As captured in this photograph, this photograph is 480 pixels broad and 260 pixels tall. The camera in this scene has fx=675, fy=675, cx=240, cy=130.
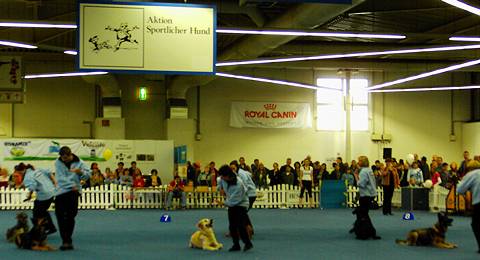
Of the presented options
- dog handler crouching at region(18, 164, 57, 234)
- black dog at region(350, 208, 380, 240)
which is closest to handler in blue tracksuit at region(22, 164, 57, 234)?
dog handler crouching at region(18, 164, 57, 234)

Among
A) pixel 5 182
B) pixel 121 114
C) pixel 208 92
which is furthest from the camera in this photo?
pixel 208 92

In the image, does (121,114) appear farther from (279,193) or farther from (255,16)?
(255,16)

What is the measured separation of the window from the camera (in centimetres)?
2825

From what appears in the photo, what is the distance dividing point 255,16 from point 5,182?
9.40 m

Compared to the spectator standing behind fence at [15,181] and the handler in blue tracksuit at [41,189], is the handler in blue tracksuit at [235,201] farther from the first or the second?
the spectator standing behind fence at [15,181]

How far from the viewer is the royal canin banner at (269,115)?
2722 centimetres

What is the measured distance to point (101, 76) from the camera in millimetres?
23938

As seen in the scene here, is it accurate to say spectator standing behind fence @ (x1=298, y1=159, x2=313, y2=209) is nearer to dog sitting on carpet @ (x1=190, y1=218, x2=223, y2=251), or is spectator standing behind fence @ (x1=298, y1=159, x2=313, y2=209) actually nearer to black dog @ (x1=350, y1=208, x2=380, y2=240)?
black dog @ (x1=350, y1=208, x2=380, y2=240)

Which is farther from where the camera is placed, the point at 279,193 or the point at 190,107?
the point at 190,107

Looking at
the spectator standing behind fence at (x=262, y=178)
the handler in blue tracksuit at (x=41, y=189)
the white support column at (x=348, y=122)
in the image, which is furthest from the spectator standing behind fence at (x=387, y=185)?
the handler in blue tracksuit at (x=41, y=189)

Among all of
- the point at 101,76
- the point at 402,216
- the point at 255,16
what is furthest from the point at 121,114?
the point at 402,216

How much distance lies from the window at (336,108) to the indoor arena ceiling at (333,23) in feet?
8.73

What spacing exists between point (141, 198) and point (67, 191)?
1041cm

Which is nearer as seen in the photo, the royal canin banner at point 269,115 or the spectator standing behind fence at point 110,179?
the spectator standing behind fence at point 110,179
